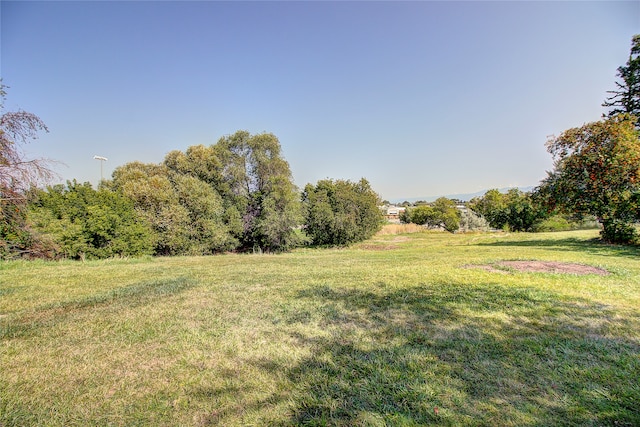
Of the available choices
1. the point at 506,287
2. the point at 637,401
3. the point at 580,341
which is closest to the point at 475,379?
the point at 637,401

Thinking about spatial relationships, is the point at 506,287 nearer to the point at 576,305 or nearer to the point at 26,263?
the point at 576,305

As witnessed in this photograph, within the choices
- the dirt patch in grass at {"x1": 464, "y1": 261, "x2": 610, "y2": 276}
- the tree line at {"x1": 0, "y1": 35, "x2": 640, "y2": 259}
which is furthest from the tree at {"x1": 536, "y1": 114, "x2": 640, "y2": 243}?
the dirt patch in grass at {"x1": 464, "y1": 261, "x2": 610, "y2": 276}

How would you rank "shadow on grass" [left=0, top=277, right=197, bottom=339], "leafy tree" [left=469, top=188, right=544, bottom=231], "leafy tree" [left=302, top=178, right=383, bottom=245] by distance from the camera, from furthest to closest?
1. "leafy tree" [left=469, top=188, right=544, bottom=231]
2. "leafy tree" [left=302, top=178, right=383, bottom=245]
3. "shadow on grass" [left=0, top=277, right=197, bottom=339]

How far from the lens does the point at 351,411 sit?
2.07 meters

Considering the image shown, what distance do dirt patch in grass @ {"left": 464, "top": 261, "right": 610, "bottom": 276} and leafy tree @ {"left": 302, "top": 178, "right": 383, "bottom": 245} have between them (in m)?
14.7

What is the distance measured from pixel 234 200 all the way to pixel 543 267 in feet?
59.2

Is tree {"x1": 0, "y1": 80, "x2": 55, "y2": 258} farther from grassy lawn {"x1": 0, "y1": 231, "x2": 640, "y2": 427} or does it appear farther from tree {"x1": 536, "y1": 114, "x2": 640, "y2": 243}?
tree {"x1": 536, "y1": 114, "x2": 640, "y2": 243}

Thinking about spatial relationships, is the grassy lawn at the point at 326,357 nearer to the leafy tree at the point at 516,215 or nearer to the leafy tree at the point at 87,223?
the leafy tree at the point at 87,223

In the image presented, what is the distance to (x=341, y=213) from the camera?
22.8 meters

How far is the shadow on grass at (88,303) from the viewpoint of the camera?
3807 millimetres

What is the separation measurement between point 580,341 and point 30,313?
759cm

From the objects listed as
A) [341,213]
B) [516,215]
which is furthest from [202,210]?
[516,215]

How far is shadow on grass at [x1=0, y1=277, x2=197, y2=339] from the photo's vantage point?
3.81 metres

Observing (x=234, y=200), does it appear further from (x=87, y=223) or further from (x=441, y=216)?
(x=441, y=216)
